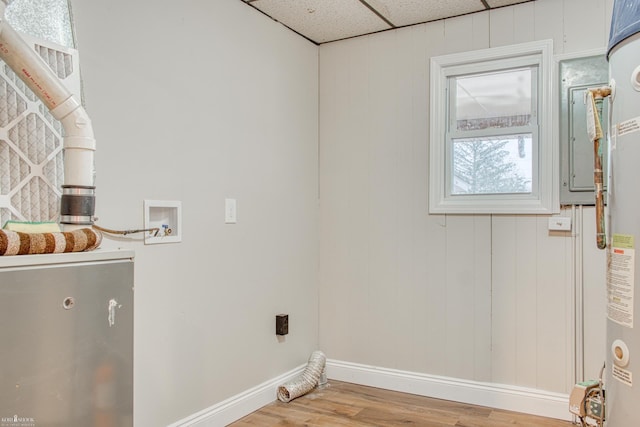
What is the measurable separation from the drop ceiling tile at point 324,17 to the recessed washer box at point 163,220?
127 cm

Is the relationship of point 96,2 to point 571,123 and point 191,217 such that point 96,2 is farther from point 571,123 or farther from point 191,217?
point 571,123

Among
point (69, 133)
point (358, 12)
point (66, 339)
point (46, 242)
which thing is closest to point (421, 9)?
point (358, 12)

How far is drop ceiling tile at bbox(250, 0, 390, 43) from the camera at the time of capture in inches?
110

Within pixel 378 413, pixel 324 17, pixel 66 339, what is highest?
pixel 324 17

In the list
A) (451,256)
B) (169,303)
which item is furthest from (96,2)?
(451,256)

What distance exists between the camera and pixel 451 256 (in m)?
3.00

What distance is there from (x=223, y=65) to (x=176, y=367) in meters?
1.52

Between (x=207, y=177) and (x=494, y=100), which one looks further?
(x=494, y=100)

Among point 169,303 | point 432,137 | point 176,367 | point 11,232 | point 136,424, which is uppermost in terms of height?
point 432,137

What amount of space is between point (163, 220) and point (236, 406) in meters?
1.10

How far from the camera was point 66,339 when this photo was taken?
1.26 meters

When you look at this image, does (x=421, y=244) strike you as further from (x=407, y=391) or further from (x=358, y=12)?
Answer: (x=358, y=12)

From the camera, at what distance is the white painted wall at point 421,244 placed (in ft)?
8.93

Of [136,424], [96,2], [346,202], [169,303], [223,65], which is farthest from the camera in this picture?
[346,202]
